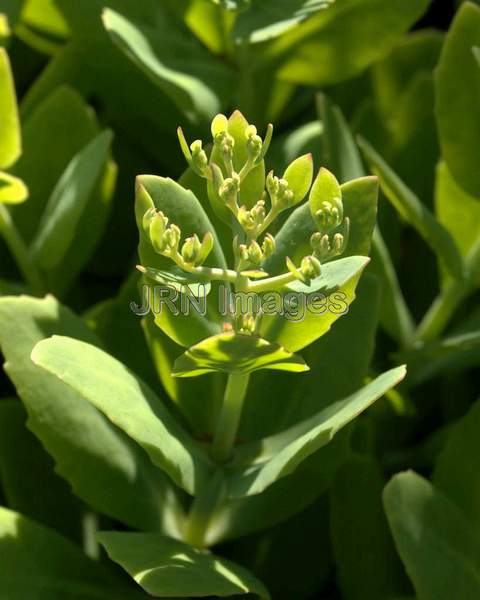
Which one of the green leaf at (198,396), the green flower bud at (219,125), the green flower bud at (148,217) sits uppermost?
the green flower bud at (219,125)

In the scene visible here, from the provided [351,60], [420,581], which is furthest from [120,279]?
[420,581]

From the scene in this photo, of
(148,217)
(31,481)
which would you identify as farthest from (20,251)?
(148,217)

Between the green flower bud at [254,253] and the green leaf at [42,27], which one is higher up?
the green leaf at [42,27]

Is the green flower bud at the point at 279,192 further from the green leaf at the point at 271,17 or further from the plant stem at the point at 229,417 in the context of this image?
the green leaf at the point at 271,17

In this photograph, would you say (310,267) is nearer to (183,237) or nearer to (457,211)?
(183,237)

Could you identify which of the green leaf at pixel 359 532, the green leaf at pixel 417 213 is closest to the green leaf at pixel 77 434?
the green leaf at pixel 359 532

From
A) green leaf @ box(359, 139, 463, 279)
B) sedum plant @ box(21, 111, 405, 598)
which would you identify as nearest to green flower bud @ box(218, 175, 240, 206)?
sedum plant @ box(21, 111, 405, 598)

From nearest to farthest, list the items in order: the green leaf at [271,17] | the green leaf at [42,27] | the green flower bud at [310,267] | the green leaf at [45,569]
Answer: the green flower bud at [310,267], the green leaf at [45,569], the green leaf at [271,17], the green leaf at [42,27]
